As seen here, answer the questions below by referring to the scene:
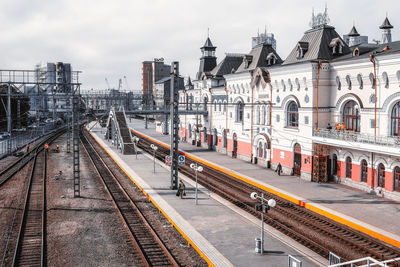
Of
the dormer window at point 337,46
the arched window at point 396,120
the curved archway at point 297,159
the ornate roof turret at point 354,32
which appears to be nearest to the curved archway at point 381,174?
the arched window at point 396,120

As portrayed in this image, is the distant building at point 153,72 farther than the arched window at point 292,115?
Yes

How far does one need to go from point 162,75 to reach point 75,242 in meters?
156

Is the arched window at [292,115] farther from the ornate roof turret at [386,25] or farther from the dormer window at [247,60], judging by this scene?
the ornate roof turret at [386,25]

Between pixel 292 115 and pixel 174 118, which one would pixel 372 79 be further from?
pixel 174 118

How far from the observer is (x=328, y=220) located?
926 inches

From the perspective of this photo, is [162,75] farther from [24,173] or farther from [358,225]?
[358,225]

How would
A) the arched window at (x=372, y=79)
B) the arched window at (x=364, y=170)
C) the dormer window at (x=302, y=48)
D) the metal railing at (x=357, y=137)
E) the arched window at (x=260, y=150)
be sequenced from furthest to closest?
1. the arched window at (x=260, y=150)
2. the dormer window at (x=302, y=48)
3. the arched window at (x=364, y=170)
4. the arched window at (x=372, y=79)
5. the metal railing at (x=357, y=137)

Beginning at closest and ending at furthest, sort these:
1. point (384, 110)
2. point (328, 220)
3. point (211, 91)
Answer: point (328, 220)
point (384, 110)
point (211, 91)

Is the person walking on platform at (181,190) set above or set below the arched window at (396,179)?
below

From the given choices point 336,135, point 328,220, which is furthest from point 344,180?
point 328,220

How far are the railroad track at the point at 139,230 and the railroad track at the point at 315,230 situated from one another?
6728 millimetres

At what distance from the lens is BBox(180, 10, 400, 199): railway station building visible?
1114 inches

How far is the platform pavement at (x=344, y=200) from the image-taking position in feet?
73.8

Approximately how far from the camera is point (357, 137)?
96.7 ft
